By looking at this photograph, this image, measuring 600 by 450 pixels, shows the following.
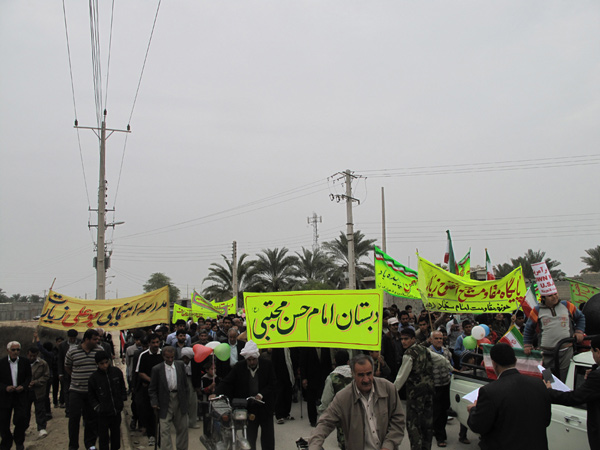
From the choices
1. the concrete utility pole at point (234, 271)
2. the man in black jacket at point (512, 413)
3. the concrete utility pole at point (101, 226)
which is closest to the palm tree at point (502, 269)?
the concrete utility pole at point (234, 271)

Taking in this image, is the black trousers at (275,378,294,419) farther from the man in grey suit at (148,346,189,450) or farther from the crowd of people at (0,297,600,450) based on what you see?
the man in grey suit at (148,346,189,450)

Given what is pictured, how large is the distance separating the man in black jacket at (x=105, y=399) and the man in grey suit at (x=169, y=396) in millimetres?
543

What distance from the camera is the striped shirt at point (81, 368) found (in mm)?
7293

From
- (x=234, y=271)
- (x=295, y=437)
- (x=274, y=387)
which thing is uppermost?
(x=234, y=271)

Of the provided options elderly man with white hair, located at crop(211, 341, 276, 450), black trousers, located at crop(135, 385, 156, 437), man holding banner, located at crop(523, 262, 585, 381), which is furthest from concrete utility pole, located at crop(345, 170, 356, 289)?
elderly man with white hair, located at crop(211, 341, 276, 450)

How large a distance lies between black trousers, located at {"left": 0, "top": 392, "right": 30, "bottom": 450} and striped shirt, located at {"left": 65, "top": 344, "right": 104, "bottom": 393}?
1173 millimetres

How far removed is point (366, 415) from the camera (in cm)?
366

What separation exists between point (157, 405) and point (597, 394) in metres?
5.43

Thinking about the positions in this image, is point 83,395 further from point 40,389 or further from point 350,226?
point 350,226

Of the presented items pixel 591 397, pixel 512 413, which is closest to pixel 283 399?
pixel 512 413

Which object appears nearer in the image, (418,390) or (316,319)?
(418,390)

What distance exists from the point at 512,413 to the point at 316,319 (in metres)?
3.61

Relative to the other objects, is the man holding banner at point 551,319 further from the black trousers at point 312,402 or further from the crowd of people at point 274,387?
the black trousers at point 312,402

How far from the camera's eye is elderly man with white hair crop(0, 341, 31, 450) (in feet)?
25.2
